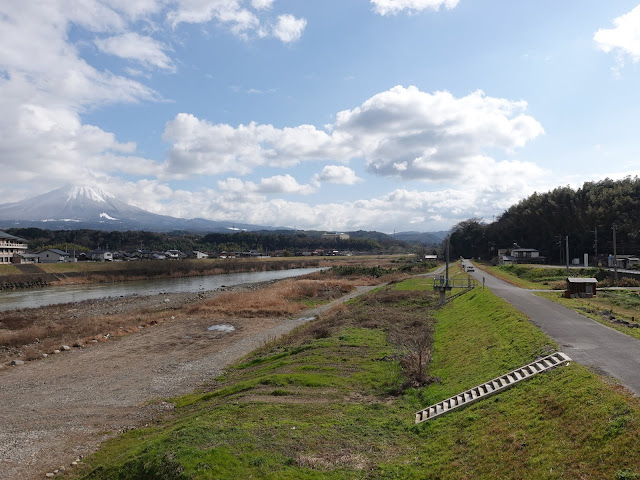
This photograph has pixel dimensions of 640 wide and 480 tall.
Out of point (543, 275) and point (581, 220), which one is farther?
point (581, 220)

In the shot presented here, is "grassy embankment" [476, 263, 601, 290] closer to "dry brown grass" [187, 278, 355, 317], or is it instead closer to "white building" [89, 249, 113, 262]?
"dry brown grass" [187, 278, 355, 317]

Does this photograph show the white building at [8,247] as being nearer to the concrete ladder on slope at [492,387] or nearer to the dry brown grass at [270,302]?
the dry brown grass at [270,302]

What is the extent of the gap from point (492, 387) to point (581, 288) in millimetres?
17467

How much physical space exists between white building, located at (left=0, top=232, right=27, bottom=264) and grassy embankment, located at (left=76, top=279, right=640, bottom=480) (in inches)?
3003

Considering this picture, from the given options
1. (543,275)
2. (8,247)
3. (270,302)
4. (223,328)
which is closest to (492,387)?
(223,328)

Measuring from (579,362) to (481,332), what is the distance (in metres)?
6.48

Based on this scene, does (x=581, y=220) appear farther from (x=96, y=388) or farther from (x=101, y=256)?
(x=101, y=256)

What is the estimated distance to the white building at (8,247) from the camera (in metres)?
72.3

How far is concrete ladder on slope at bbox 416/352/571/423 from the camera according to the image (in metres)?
10.3

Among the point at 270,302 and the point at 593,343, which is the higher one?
the point at 593,343

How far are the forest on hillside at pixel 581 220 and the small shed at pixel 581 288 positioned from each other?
19.4 metres

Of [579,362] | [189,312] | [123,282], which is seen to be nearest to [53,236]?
[123,282]

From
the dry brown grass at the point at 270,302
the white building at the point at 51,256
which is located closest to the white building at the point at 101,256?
the white building at the point at 51,256

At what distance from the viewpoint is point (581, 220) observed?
55.0 meters
